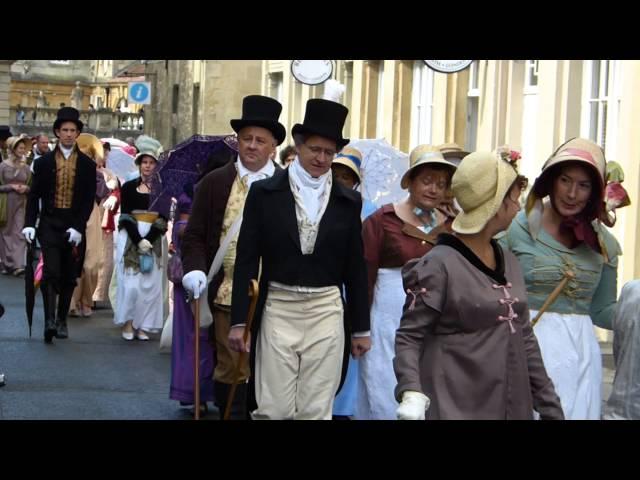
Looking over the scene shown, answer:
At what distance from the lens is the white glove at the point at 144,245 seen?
15.0 metres

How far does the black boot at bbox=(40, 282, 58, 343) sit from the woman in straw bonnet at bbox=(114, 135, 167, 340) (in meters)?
1.04

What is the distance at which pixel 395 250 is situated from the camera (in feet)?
27.9

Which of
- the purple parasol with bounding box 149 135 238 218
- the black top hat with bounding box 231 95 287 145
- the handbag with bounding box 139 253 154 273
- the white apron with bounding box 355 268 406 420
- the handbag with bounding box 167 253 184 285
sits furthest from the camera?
the handbag with bounding box 139 253 154 273

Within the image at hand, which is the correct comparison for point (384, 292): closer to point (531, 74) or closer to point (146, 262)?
point (146, 262)

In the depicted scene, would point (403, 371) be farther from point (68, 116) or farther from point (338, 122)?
point (68, 116)

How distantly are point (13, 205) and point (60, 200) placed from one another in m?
10.3

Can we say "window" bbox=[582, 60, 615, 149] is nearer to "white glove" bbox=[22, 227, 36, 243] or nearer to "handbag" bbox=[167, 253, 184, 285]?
"white glove" bbox=[22, 227, 36, 243]

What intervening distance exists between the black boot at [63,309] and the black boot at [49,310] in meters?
0.12

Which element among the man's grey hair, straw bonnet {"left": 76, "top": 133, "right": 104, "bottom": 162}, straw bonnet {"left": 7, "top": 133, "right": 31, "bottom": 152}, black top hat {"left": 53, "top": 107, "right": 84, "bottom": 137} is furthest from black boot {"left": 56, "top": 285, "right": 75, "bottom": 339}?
straw bonnet {"left": 7, "top": 133, "right": 31, "bottom": 152}

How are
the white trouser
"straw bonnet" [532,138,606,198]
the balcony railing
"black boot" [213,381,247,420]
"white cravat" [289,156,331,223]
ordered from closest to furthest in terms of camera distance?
"straw bonnet" [532,138,606,198]
the white trouser
"white cravat" [289,156,331,223]
"black boot" [213,381,247,420]
the balcony railing

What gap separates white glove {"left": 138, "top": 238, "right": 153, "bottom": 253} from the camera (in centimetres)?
1499
